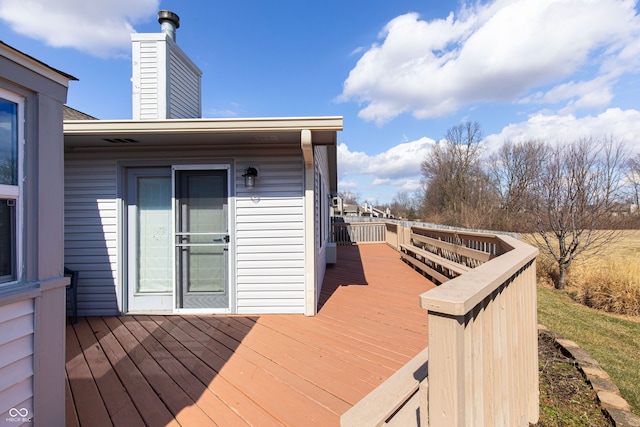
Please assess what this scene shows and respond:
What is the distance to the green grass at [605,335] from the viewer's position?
9.50 ft

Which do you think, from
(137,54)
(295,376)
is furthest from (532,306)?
(137,54)

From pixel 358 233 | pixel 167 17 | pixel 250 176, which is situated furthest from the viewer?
pixel 358 233

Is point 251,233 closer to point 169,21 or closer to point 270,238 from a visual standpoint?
point 270,238

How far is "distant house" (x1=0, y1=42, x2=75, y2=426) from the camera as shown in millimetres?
1454

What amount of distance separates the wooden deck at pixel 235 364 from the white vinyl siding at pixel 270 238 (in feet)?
0.83

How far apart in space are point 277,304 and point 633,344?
4.50 metres

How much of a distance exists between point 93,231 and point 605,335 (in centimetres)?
685

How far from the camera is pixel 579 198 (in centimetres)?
673

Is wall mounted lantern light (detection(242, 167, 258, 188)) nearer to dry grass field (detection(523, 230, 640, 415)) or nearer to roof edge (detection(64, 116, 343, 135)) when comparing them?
roof edge (detection(64, 116, 343, 135))

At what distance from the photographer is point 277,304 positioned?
3734 mm

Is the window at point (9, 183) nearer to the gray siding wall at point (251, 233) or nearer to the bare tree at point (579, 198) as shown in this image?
the gray siding wall at point (251, 233)

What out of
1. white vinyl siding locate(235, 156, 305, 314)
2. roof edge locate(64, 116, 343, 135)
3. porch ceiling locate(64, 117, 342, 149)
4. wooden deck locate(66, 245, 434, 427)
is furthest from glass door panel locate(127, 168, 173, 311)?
white vinyl siding locate(235, 156, 305, 314)

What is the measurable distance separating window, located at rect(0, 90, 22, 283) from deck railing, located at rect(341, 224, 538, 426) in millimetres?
1775

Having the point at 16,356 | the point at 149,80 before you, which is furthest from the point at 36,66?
the point at 149,80
